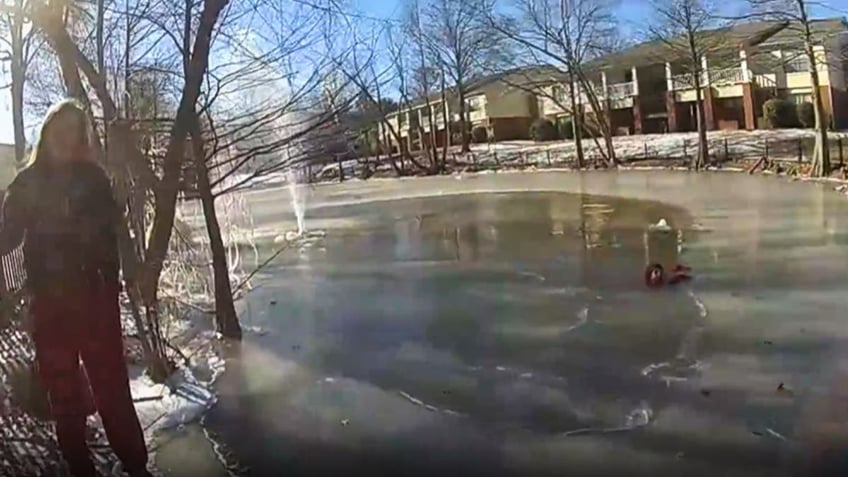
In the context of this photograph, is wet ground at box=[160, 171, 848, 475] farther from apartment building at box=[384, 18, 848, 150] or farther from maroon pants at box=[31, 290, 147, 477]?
apartment building at box=[384, 18, 848, 150]

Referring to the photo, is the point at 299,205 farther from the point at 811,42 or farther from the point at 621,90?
the point at 811,42

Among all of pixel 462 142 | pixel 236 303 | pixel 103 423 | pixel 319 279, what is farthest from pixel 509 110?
pixel 103 423

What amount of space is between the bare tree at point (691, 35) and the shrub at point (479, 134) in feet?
21.2

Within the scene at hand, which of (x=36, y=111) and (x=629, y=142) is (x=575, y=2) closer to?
(x=629, y=142)

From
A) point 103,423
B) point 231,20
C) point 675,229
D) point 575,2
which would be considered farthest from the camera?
point 575,2

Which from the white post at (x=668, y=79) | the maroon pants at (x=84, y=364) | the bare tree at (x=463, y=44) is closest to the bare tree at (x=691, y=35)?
the white post at (x=668, y=79)

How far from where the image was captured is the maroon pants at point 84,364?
1.87 meters

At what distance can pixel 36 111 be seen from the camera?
3033 mm

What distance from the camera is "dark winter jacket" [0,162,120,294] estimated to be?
1.81 meters

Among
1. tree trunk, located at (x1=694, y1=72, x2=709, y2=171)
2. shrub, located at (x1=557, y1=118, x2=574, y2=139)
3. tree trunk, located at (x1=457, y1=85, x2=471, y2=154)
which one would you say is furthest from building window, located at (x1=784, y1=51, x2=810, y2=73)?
tree trunk, located at (x1=457, y1=85, x2=471, y2=154)

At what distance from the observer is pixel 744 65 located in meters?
10.5

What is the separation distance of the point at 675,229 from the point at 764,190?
10.7 ft

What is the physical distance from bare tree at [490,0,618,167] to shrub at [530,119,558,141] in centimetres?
63

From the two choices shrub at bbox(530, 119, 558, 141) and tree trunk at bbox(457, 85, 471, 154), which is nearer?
shrub at bbox(530, 119, 558, 141)
